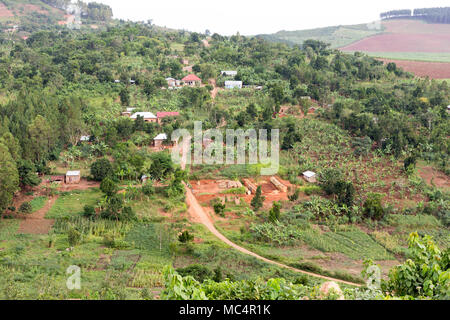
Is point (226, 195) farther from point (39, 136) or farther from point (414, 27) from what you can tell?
point (414, 27)

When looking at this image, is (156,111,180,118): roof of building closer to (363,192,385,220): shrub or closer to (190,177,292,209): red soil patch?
(190,177,292,209): red soil patch

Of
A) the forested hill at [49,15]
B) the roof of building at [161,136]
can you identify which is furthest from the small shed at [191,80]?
the forested hill at [49,15]

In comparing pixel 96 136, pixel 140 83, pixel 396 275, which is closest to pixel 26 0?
pixel 140 83

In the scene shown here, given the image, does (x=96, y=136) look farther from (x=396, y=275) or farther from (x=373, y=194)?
(x=396, y=275)

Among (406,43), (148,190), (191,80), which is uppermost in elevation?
(406,43)

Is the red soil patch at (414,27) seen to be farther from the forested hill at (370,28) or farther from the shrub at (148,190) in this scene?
the shrub at (148,190)

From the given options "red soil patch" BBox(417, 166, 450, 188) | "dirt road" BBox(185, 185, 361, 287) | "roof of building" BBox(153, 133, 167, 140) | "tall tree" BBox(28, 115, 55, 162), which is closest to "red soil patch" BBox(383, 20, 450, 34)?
"red soil patch" BBox(417, 166, 450, 188)

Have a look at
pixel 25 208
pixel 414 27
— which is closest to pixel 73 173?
pixel 25 208
